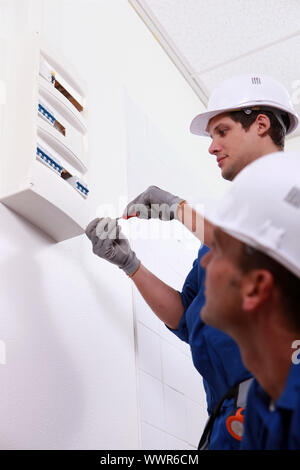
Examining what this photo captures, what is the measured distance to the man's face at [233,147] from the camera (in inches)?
65.8

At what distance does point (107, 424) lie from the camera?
57.7 inches

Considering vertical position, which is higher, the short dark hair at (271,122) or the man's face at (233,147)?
the short dark hair at (271,122)

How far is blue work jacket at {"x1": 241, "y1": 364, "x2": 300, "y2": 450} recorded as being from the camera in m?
0.77

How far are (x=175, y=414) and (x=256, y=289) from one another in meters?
1.10

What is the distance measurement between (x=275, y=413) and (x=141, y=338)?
971 millimetres

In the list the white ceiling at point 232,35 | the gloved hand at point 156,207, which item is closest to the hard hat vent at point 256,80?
the gloved hand at point 156,207

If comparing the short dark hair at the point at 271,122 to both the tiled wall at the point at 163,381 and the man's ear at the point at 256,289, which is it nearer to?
the tiled wall at the point at 163,381

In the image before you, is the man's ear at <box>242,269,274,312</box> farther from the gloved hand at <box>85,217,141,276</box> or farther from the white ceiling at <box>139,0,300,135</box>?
the white ceiling at <box>139,0,300,135</box>

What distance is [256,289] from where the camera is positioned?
81 centimetres

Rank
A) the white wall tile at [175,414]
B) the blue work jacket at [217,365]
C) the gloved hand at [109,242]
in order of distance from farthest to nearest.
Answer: the white wall tile at [175,414]
the gloved hand at [109,242]
the blue work jacket at [217,365]

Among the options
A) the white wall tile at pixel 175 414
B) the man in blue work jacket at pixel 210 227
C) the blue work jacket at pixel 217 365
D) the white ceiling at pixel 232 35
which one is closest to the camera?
the blue work jacket at pixel 217 365

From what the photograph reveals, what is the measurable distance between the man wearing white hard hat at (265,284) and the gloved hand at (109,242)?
69 centimetres

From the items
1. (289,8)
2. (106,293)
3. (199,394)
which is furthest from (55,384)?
(289,8)

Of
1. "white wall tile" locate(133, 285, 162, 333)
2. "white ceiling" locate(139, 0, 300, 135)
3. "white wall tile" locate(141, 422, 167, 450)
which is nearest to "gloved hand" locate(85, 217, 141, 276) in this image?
"white wall tile" locate(133, 285, 162, 333)
